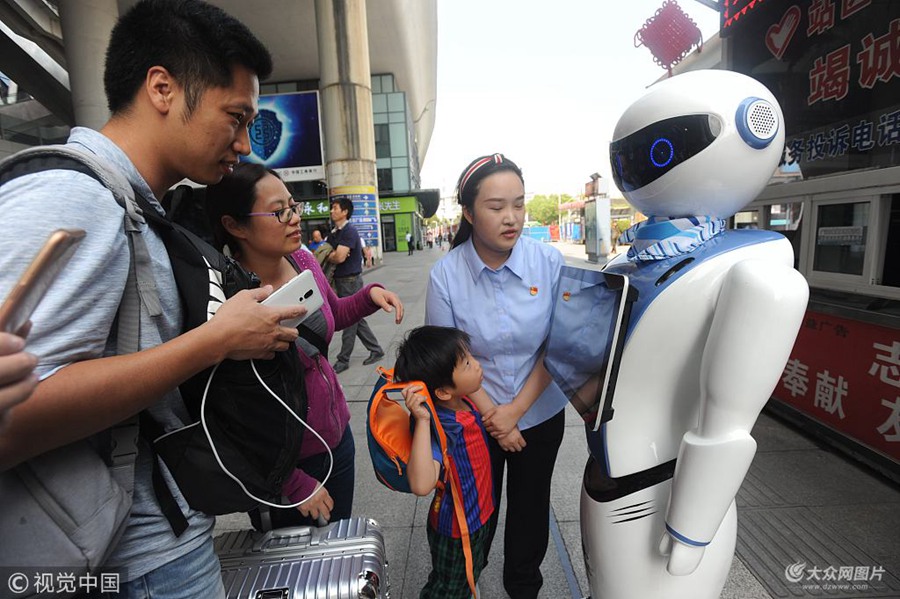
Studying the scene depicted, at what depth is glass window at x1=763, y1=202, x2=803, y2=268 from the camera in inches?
127

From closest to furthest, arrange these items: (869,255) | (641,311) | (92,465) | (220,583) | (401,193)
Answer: (92,465) < (220,583) < (641,311) < (869,255) < (401,193)

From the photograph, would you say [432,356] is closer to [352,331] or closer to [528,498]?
[528,498]

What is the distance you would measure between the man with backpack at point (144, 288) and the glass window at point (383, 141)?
23.6 m

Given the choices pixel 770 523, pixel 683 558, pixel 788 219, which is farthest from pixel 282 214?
pixel 788 219

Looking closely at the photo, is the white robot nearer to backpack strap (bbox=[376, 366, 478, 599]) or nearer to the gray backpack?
backpack strap (bbox=[376, 366, 478, 599])

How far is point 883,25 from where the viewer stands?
2383 millimetres

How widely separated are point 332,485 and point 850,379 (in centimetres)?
302

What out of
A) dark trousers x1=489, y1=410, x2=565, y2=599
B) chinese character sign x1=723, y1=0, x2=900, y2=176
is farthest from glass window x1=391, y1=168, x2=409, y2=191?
dark trousers x1=489, y1=410, x2=565, y2=599

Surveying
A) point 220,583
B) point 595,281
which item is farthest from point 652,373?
point 220,583

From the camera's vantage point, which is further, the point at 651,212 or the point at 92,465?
the point at 651,212

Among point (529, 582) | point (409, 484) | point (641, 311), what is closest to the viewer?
point (641, 311)

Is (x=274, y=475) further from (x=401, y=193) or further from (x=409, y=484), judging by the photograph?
(x=401, y=193)

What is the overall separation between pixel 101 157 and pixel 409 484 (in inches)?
41.8

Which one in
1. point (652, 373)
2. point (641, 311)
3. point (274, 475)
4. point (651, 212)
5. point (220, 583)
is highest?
point (651, 212)
